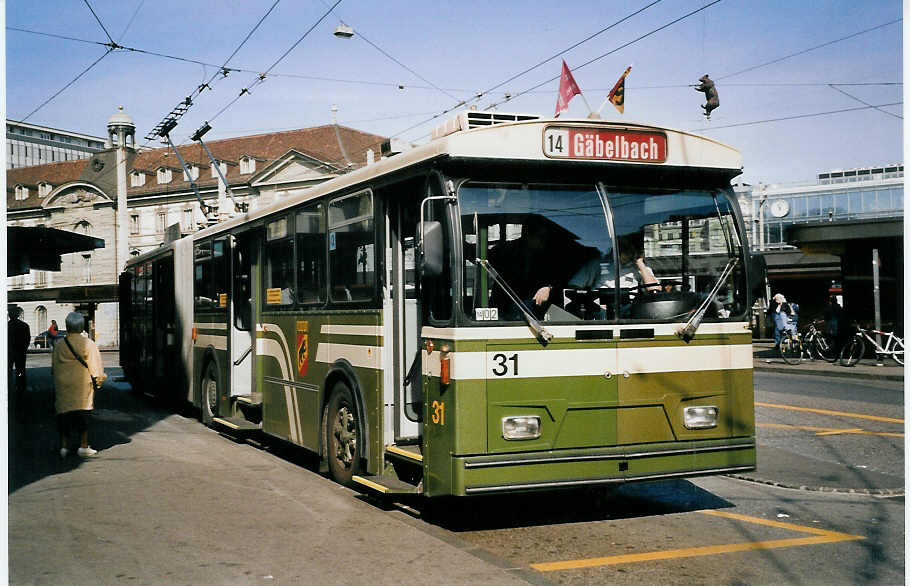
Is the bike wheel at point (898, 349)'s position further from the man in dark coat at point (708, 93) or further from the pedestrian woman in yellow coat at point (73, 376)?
the pedestrian woman in yellow coat at point (73, 376)

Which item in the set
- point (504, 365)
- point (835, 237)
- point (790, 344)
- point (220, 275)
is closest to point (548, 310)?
point (504, 365)

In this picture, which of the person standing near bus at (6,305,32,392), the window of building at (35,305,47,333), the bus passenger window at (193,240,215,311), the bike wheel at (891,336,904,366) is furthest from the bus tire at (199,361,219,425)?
the window of building at (35,305,47,333)

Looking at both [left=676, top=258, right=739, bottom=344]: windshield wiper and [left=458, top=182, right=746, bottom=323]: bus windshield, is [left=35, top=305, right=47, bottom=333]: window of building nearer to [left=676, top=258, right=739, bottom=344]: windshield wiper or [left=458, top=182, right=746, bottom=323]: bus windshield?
[left=458, top=182, right=746, bottom=323]: bus windshield

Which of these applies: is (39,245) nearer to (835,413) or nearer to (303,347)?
(303,347)

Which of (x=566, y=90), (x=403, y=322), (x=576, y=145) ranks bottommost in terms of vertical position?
(x=403, y=322)

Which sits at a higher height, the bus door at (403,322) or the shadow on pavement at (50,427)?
the bus door at (403,322)

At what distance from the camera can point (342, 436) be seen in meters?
9.20

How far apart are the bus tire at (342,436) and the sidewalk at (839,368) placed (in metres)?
12.6

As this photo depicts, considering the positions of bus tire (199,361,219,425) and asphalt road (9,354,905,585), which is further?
bus tire (199,361,219,425)

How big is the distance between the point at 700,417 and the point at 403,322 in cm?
254

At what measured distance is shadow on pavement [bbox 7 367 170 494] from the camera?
10445 mm

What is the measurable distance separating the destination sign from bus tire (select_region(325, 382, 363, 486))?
3.06m

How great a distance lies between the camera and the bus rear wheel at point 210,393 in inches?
560

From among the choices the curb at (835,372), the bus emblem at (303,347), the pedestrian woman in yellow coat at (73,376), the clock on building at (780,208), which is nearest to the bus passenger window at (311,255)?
the bus emblem at (303,347)
